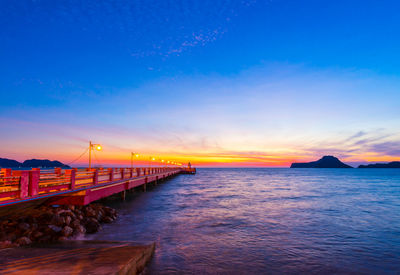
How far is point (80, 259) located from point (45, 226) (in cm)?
541

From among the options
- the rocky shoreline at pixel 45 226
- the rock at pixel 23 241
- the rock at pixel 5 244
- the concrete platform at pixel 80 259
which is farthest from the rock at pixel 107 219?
the concrete platform at pixel 80 259

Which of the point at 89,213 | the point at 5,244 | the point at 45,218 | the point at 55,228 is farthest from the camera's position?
the point at 89,213

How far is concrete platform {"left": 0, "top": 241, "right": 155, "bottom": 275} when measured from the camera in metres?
5.45

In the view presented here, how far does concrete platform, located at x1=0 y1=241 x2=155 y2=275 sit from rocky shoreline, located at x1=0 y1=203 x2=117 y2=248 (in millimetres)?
2448

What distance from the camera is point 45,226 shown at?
10.2 metres

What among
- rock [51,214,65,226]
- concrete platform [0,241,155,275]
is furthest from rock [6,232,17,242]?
concrete platform [0,241,155,275]

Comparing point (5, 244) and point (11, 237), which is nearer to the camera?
point (5, 244)

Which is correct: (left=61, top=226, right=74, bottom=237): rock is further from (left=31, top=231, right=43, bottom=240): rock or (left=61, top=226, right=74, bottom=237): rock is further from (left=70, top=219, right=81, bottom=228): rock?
(left=31, top=231, right=43, bottom=240): rock

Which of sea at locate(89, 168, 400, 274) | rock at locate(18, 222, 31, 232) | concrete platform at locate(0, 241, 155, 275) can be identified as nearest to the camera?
concrete platform at locate(0, 241, 155, 275)

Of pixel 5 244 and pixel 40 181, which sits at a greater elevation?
pixel 40 181

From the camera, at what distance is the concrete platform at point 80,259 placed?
5.45 m

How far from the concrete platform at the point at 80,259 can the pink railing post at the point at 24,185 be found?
2.58m

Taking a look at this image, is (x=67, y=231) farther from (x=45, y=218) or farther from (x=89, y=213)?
(x=89, y=213)

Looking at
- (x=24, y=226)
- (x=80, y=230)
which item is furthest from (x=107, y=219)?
(x=24, y=226)
